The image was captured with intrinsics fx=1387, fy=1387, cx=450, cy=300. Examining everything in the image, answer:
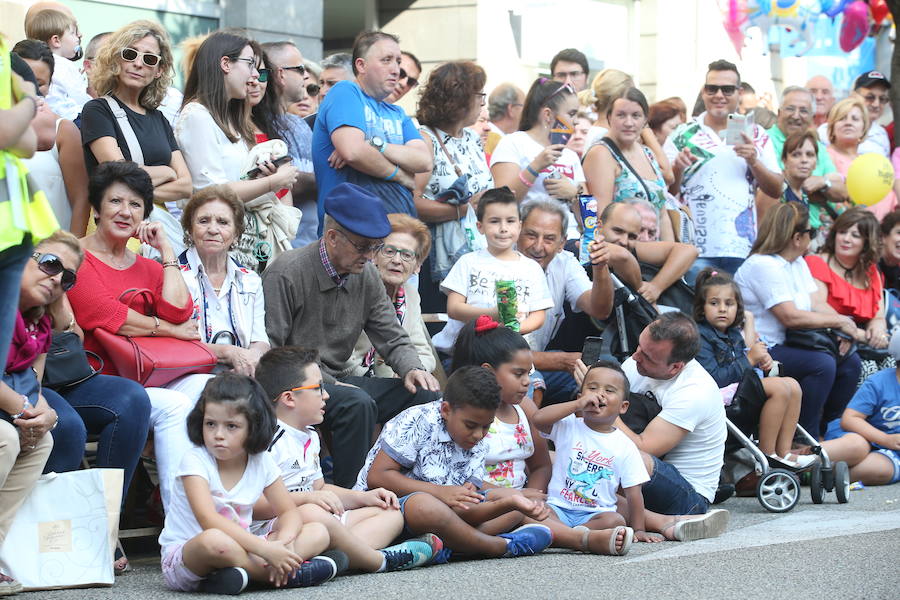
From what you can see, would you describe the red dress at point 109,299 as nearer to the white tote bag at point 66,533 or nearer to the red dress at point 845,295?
the white tote bag at point 66,533

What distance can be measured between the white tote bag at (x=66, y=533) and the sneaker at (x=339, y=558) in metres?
0.79

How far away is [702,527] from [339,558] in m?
1.99

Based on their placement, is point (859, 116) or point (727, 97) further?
point (859, 116)

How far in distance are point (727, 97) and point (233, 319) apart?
4.96 m

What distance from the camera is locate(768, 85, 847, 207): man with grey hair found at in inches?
424

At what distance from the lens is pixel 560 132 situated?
8.48 metres

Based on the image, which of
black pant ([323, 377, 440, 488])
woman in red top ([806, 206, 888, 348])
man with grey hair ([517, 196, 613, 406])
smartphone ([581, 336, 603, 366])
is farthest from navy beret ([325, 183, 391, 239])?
woman in red top ([806, 206, 888, 348])

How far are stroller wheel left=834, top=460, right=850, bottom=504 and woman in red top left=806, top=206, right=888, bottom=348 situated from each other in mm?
2015

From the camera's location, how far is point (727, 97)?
988cm

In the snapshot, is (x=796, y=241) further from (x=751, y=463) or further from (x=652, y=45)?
(x=652, y=45)

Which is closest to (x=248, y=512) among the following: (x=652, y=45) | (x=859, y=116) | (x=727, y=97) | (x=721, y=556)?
(x=721, y=556)

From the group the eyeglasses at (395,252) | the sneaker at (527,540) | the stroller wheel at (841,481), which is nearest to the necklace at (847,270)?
the stroller wheel at (841,481)

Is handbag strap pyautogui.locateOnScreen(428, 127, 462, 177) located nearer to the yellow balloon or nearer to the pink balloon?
the yellow balloon

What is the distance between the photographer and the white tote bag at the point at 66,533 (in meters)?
4.91
